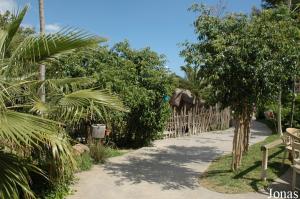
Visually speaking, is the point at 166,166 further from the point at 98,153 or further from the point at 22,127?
the point at 22,127

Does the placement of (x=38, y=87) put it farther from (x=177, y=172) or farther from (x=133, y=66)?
(x=133, y=66)

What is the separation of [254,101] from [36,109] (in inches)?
198

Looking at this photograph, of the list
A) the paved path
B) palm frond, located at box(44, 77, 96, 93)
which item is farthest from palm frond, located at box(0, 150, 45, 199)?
the paved path

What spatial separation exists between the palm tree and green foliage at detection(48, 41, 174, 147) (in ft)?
18.2

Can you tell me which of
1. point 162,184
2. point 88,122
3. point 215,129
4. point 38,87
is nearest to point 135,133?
point 88,122

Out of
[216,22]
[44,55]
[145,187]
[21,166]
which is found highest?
[216,22]

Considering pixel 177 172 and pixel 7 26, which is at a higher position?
pixel 7 26

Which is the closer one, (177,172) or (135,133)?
(177,172)

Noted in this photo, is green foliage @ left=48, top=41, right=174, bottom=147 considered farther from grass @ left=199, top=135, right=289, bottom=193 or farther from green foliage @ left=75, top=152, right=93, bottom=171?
grass @ left=199, top=135, right=289, bottom=193

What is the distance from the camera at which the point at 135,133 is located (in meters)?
13.9

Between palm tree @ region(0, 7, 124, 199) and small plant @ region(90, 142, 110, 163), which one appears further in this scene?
small plant @ region(90, 142, 110, 163)

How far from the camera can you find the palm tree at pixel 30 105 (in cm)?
460

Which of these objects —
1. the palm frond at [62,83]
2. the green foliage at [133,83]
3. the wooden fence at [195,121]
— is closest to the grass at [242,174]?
the green foliage at [133,83]

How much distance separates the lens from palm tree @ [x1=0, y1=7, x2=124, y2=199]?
4.60m
